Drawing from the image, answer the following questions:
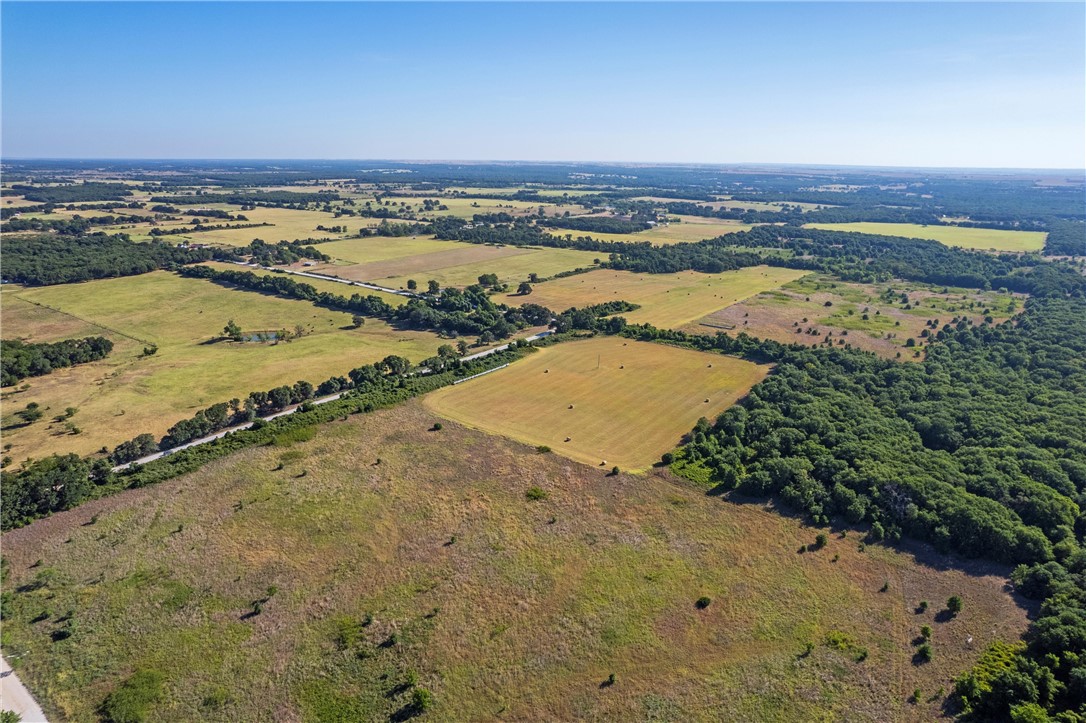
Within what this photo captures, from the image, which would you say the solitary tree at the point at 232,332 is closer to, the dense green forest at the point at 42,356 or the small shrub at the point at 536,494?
the dense green forest at the point at 42,356

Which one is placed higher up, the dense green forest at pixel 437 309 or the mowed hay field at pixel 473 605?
the dense green forest at pixel 437 309

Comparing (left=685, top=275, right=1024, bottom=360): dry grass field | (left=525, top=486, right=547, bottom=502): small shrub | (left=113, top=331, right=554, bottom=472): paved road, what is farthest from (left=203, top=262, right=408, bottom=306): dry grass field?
(left=525, top=486, right=547, bottom=502): small shrub

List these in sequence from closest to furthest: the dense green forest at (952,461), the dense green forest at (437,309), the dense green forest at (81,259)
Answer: the dense green forest at (952,461)
the dense green forest at (437,309)
the dense green forest at (81,259)

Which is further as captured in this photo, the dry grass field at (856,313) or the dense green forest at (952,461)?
the dry grass field at (856,313)

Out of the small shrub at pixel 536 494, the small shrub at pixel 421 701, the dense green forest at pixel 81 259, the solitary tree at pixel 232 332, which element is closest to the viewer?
the small shrub at pixel 421 701

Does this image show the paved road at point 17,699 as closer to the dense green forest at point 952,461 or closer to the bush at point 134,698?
the bush at point 134,698

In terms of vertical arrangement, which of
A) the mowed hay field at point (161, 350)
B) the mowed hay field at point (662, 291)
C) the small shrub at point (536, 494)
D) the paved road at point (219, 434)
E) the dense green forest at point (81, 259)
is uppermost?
the dense green forest at point (81, 259)

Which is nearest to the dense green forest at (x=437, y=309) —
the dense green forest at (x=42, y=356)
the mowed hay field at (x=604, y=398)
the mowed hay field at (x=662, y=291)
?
the mowed hay field at (x=662, y=291)

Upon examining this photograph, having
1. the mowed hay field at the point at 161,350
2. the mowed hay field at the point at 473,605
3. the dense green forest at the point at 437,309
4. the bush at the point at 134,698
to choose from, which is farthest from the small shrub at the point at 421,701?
the dense green forest at the point at 437,309
